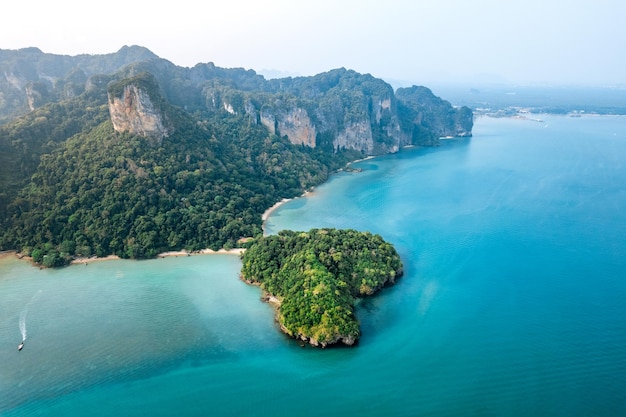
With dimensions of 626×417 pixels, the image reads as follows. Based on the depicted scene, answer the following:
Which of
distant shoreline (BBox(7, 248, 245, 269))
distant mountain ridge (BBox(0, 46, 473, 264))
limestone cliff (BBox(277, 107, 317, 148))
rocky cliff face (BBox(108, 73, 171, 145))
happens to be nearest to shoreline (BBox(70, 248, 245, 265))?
distant shoreline (BBox(7, 248, 245, 269))

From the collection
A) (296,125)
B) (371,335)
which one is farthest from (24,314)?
(296,125)

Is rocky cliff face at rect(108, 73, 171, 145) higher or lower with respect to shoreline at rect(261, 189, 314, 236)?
higher

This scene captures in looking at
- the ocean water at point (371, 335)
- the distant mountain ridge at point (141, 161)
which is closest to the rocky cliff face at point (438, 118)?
the distant mountain ridge at point (141, 161)

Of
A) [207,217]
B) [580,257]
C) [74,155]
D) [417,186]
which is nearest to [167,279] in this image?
[207,217]

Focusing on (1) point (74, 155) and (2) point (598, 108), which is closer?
(1) point (74, 155)

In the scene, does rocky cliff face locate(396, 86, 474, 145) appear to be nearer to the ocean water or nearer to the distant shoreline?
the ocean water

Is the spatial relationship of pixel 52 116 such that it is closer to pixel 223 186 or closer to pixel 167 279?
pixel 223 186

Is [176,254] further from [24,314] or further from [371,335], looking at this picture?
[371,335]
